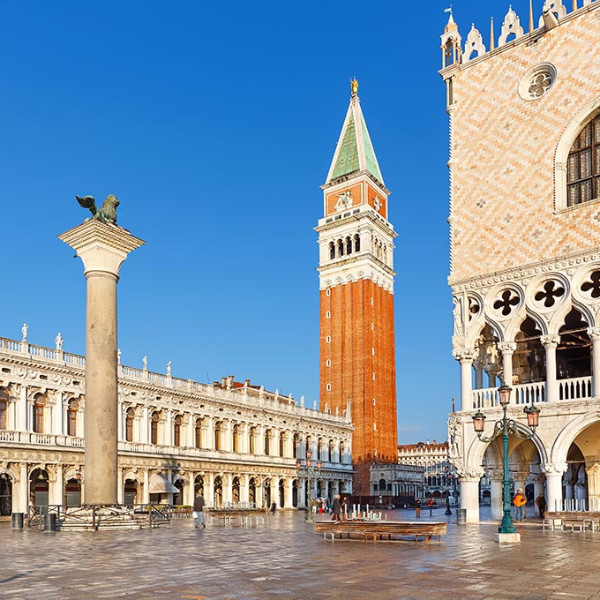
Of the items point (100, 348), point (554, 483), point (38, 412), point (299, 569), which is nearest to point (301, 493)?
point (38, 412)

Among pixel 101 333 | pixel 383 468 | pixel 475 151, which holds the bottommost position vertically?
pixel 383 468

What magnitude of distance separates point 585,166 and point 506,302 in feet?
19.4

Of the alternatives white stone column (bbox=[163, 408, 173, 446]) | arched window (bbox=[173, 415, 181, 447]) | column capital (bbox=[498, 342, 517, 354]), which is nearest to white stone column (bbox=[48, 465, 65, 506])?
white stone column (bbox=[163, 408, 173, 446])

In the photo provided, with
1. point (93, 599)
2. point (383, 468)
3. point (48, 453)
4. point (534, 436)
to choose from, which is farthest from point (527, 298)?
point (383, 468)

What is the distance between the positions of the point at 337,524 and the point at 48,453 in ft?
90.6

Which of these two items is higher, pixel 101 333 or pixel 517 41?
pixel 517 41

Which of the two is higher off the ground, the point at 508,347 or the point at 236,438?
the point at 508,347

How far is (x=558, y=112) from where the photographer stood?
29.4 metres

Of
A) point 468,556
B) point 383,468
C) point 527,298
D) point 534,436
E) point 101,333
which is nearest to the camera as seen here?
point 468,556

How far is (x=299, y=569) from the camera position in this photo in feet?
45.1

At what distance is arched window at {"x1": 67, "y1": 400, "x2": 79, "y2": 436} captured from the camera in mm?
46219

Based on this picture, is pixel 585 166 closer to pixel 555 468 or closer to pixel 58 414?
pixel 555 468

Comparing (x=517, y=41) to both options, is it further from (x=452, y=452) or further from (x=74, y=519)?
(x=74, y=519)

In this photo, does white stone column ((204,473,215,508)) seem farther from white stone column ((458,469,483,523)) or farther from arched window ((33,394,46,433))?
white stone column ((458,469,483,523))
